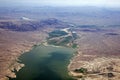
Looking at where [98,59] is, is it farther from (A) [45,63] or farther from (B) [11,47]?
(B) [11,47]

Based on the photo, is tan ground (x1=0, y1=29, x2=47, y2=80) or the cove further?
tan ground (x1=0, y1=29, x2=47, y2=80)

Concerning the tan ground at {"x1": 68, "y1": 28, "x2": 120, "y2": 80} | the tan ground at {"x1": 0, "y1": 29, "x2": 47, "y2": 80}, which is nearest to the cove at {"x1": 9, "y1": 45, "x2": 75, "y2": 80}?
the tan ground at {"x1": 0, "y1": 29, "x2": 47, "y2": 80}

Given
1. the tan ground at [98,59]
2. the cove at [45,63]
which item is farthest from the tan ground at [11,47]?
the tan ground at [98,59]

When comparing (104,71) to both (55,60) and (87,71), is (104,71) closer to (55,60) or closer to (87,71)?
(87,71)

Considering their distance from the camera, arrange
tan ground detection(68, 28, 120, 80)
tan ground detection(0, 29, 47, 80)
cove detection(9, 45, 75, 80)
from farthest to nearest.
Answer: tan ground detection(0, 29, 47, 80) < tan ground detection(68, 28, 120, 80) < cove detection(9, 45, 75, 80)

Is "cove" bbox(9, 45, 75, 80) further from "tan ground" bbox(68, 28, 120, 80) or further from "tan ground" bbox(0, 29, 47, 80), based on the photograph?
"tan ground" bbox(68, 28, 120, 80)

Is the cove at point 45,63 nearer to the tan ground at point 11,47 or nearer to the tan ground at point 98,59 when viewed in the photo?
the tan ground at point 11,47

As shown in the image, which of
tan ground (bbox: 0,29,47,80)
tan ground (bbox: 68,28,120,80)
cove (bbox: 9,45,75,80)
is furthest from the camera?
tan ground (bbox: 0,29,47,80)

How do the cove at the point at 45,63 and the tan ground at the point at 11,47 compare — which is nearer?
the cove at the point at 45,63

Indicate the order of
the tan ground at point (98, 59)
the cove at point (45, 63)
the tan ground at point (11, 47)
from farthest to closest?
1. the tan ground at point (11, 47)
2. the tan ground at point (98, 59)
3. the cove at point (45, 63)

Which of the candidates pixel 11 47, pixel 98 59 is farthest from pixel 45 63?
pixel 11 47
